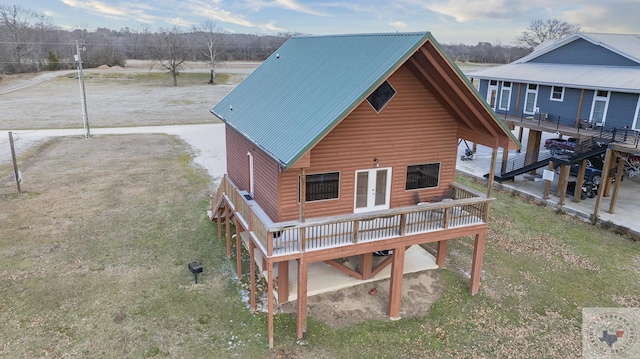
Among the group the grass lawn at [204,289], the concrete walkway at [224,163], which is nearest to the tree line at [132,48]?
the concrete walkway at [224,163]

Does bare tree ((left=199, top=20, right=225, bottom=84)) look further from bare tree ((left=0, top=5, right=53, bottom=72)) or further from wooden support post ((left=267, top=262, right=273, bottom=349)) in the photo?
wooden support post ((left=267, top=262, right=273, bottom=349))

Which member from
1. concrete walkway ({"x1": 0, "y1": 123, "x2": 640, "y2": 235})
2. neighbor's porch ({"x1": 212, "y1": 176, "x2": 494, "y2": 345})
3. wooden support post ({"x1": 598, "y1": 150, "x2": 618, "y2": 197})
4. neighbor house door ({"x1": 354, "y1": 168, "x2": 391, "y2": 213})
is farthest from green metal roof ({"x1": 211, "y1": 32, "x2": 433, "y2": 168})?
wooden support post ({"x1": 598, "y1": 150, "x2": 618, "y2": 197})

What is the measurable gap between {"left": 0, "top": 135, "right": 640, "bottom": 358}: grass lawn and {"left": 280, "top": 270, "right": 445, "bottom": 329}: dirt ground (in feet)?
1.15

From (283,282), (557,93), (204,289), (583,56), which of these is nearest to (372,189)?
(283,282)

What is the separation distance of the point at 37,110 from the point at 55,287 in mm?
46239

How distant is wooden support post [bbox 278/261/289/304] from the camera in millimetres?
12836

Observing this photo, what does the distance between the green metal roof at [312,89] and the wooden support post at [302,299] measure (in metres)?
2.92

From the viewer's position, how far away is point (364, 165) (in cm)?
1270

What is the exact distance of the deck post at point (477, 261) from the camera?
44.0 ft

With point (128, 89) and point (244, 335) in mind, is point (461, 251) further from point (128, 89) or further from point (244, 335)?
point (128, 89)

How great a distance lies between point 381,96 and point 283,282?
20.6 ft

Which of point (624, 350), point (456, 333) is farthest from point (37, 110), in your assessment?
point (624, 350)

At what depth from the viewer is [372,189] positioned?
13.2 m

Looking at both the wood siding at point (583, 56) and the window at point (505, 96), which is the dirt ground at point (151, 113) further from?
the wood siding at point (583, 56)
